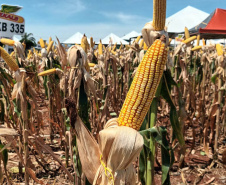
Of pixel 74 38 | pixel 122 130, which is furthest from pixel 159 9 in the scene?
pixel 74 38

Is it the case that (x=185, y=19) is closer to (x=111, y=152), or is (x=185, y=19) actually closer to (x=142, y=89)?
(x=142, y=89)

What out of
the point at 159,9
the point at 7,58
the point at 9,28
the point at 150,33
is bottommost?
the point at 7,58

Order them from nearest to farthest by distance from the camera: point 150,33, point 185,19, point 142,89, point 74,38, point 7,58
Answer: point 142,89, point 150,33, point 7,58, point 185,19, point 74,38

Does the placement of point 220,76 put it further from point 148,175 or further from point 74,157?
point 74,157

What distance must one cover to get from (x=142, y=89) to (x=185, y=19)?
23485 millimetres

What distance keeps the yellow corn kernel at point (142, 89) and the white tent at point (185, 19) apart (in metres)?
20.9

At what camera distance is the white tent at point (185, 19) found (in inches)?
843

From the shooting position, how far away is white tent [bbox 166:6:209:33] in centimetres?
2141

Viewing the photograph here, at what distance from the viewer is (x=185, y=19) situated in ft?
73.5

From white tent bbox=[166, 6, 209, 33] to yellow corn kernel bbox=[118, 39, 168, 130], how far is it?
20903 mm

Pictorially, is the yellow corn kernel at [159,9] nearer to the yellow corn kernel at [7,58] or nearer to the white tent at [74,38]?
the yellow corn kernel at [7,58]

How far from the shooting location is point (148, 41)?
184cm

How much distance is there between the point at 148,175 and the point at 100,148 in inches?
37.9

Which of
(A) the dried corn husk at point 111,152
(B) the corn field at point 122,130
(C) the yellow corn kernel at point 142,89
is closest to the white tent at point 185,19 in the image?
(B) the corn field at point 122,130
